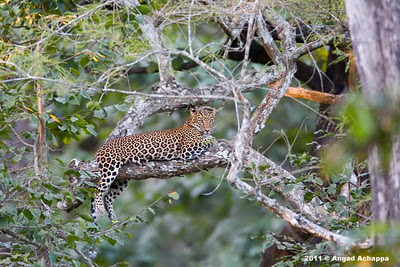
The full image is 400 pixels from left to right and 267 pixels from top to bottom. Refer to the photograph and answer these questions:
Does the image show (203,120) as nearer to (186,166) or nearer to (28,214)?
(186,166)

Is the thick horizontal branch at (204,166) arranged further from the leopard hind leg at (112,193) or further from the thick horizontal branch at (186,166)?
the leopard hind leg at (112,193)

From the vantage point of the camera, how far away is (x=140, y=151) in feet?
20.3

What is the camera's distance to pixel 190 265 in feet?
32.7

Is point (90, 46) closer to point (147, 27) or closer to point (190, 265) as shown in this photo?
point (147, 27)

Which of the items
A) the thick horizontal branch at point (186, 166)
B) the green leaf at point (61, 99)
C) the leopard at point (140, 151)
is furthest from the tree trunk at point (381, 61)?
the leopard at point (140, 151)

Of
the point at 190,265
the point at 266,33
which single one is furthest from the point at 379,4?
the point at 190,265

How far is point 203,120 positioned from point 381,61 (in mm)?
4506

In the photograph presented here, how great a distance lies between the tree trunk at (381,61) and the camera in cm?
290

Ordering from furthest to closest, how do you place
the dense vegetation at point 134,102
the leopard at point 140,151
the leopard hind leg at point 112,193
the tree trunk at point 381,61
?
the leopard hind leg at point 112,193, the leopard at point 140,151, the dense vegetation at point 134,102, the tree trunk at point 381,61

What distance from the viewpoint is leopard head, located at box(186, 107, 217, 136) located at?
7329 mm

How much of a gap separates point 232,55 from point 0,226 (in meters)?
3.73

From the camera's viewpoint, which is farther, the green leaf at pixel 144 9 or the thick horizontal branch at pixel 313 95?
the thick horizontal branch at pixel 313 95

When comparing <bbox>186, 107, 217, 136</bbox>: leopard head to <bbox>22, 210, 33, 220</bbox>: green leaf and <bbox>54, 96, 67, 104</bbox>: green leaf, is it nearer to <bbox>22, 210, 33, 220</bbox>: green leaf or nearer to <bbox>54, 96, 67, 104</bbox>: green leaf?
<bbox>54, 96, 67, 104</bbox>: green leaf

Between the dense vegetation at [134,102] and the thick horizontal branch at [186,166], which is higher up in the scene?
the dense vegetation at [134,102]
